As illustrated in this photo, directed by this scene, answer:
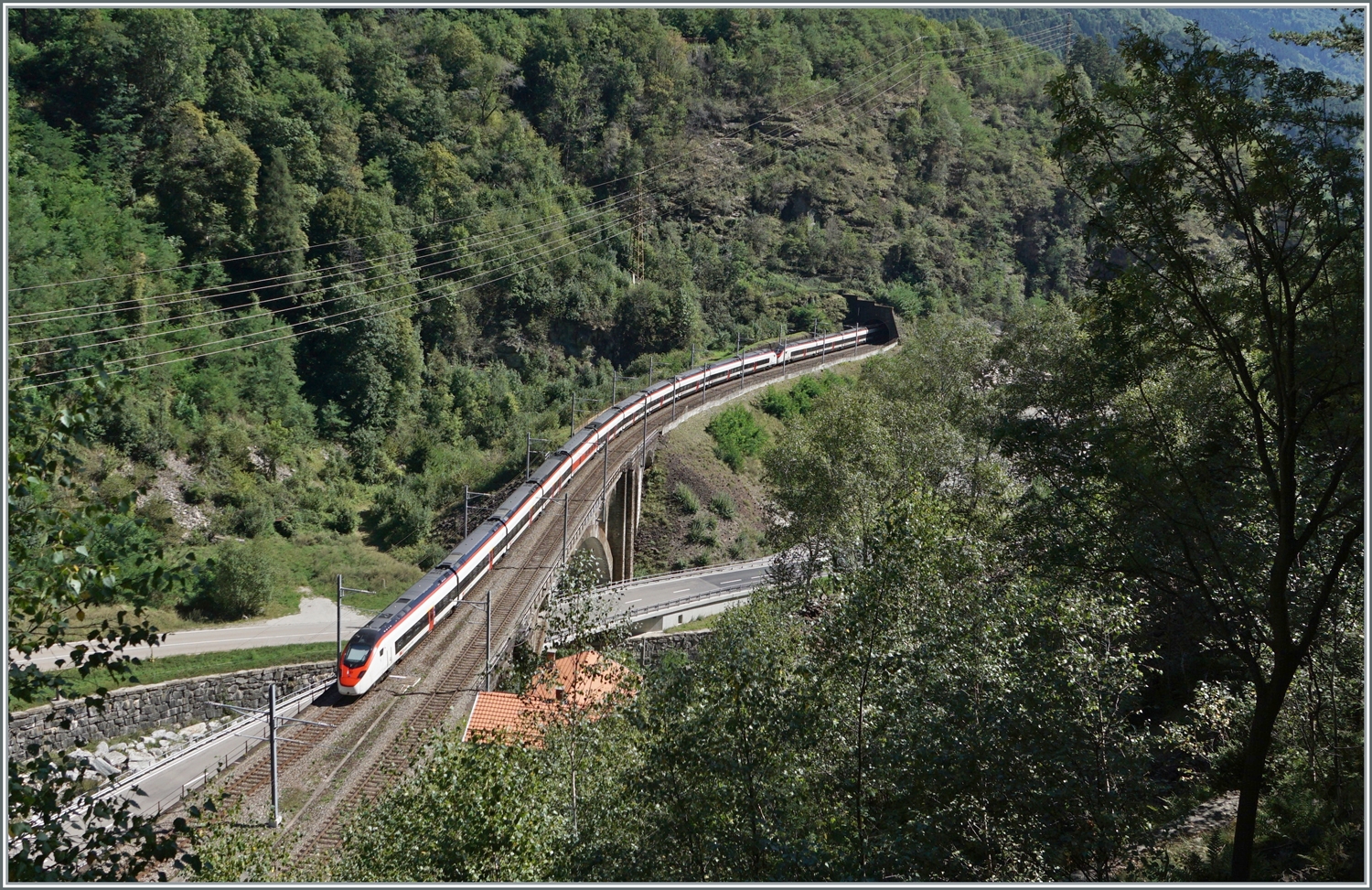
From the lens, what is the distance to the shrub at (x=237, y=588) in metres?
34.8

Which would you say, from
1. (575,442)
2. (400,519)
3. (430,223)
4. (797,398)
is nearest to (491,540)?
(575,442)

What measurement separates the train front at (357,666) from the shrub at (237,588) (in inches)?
489

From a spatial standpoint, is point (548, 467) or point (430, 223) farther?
point (430, 223)

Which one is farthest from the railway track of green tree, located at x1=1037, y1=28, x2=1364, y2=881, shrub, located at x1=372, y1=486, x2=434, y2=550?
green tree, located at x1=1037, y1=28, x2=1364, y2=881

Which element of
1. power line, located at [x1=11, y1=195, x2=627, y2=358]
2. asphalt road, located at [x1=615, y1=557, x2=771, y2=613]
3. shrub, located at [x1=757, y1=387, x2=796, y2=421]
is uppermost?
power line, located at [x1=11, y1=195, x2=627, y2=358]

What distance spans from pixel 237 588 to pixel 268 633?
6.90ft

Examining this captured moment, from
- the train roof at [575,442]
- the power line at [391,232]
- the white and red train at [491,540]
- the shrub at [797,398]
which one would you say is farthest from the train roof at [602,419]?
the power line at [391,232]

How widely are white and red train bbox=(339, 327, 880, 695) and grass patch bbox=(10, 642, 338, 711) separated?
540 cm

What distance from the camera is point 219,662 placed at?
31.0m

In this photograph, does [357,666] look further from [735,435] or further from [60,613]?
[735,435]

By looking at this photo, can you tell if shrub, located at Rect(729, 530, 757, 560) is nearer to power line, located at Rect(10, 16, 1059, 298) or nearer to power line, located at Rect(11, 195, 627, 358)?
power line, located at Rect(11, 195, 627, 358)

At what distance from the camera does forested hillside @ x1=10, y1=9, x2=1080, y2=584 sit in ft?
143

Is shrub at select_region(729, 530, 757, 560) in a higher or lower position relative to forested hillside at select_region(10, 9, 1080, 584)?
lower

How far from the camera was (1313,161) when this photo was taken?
10.7m
